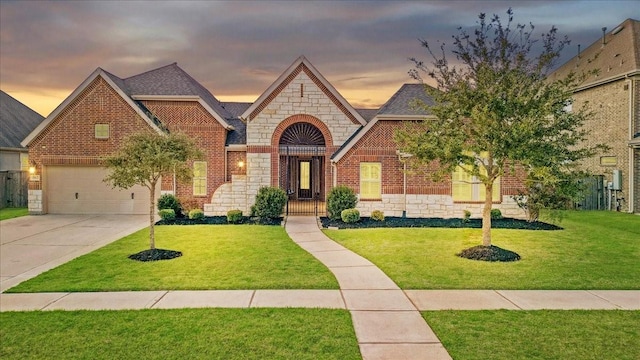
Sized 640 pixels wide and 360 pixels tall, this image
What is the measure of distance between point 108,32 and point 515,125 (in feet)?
57.9

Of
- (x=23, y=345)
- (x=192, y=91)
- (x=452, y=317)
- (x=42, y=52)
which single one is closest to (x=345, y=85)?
(x=192, y=91)

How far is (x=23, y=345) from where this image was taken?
549cm

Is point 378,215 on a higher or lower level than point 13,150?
lower

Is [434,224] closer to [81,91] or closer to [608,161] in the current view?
[608,161]

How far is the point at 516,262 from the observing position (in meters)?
10.6

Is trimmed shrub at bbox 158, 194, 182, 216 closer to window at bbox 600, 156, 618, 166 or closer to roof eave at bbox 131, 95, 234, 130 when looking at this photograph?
roof eave at bbox 131, 95, 234, 130

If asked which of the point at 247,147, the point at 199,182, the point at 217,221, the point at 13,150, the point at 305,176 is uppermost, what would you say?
the point at 13,150

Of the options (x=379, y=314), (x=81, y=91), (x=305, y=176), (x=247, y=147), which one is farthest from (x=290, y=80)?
(x=379, y=314)

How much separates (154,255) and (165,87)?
1300 centimetres

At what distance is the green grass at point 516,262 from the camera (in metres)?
8.68

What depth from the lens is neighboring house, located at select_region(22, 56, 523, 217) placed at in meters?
18.9

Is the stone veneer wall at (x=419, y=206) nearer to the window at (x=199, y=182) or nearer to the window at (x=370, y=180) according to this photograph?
the window at (x=370, y=180)

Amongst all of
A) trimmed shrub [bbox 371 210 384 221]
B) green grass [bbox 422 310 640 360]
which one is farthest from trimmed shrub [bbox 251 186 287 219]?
green grass [bbox 422 310 640 360]

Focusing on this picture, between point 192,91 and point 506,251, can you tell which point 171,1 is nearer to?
point 192,91
